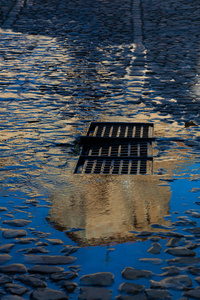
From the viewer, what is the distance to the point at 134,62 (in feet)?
29.9

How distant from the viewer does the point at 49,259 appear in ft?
10.8

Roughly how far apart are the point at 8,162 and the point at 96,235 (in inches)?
66.4

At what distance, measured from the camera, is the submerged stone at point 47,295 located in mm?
2877

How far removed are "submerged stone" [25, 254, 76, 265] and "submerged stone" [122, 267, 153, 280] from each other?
14.3 inches

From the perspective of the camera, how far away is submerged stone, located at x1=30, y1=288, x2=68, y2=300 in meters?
2.88

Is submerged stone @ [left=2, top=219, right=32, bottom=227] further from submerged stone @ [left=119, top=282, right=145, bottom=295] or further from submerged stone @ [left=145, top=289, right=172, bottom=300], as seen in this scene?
submerged stone @ [left=145, top=289, right=172, bottom=300]

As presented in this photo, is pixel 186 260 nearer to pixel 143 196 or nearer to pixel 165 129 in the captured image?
pixel 143 196

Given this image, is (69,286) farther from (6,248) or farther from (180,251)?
(180,251)

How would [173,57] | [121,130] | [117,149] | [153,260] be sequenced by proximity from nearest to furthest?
1. [153,260]
2. [117,149]
3. [121,130]
4. [173,57]

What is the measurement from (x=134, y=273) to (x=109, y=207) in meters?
0.99

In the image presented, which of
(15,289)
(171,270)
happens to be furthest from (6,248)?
(171,270)

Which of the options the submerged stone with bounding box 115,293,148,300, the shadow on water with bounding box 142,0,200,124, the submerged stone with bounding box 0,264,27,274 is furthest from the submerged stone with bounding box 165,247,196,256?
the shadow on water with bounding box 142,0,200,124

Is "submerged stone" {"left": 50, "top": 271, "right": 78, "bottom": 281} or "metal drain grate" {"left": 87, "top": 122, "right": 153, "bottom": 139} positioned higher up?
"submerged stone" {"left": 50, "top": 271, "right": 78, "bottom": 281}

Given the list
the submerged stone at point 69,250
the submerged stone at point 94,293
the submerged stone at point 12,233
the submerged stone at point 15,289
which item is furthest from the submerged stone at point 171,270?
the submerged stone at point 12,233
